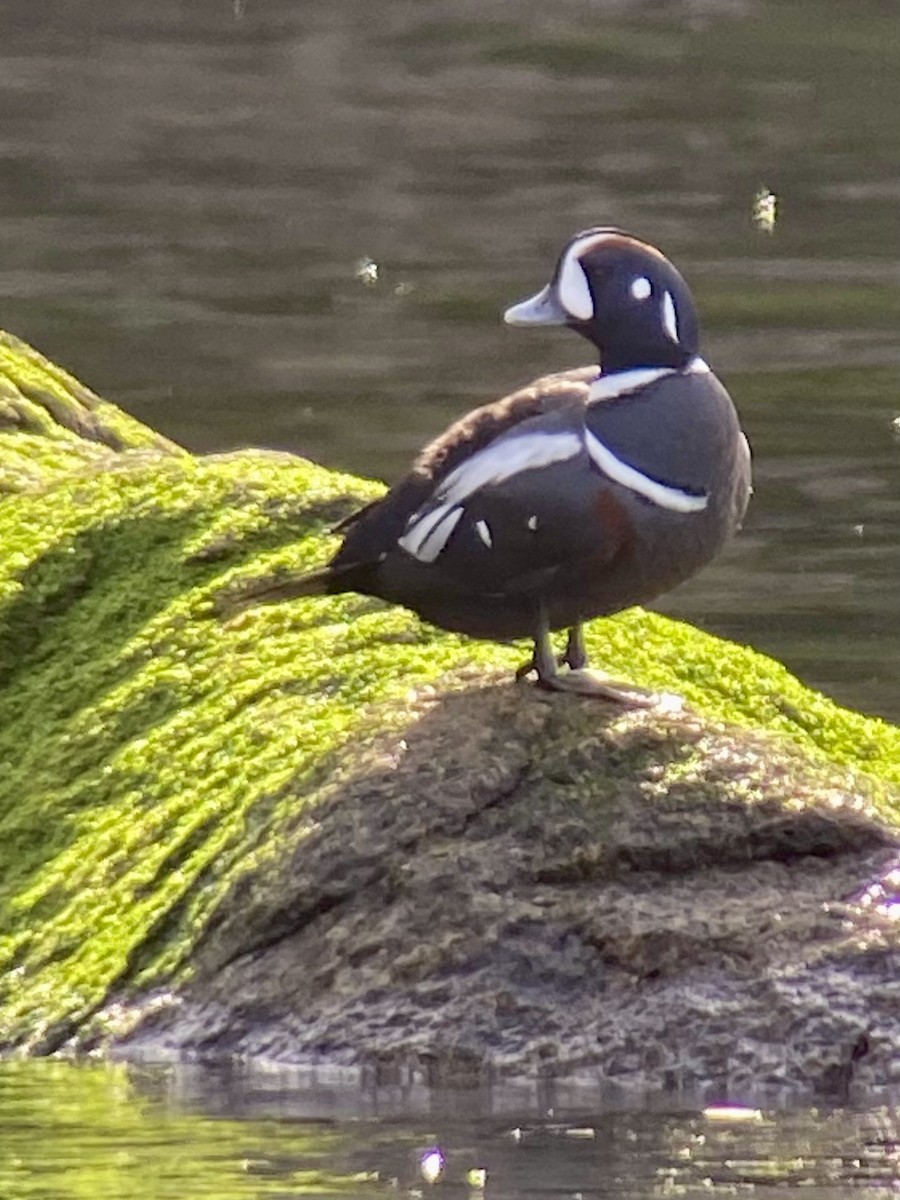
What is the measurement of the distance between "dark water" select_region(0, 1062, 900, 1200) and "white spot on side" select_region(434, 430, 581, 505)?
44.7 inches

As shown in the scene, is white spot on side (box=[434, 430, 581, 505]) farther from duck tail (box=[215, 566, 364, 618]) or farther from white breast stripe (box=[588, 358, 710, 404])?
duck tail (box=[215, 566, 364, 618])

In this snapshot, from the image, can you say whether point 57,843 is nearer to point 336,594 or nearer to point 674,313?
point 336,594

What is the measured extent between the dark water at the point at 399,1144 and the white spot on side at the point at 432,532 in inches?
41.5

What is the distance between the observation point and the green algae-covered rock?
19.3 ft

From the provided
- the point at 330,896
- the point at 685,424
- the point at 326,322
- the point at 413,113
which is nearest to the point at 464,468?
the point at 685,424

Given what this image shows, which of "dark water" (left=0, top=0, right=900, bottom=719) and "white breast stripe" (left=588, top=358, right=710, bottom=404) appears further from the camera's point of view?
"dark water" (left=0, top=0, right=900, bottom=719)

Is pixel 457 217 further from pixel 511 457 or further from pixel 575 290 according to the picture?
pixel 511 457

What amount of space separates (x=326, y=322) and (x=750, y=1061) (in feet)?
38.0

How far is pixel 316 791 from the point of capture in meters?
6.18

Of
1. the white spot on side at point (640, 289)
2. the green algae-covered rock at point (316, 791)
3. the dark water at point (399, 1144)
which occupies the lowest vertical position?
the dark water at point (399, 1144)

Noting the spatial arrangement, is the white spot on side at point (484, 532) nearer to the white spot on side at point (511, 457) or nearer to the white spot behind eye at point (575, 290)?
the white spot on side at point (511, 457)

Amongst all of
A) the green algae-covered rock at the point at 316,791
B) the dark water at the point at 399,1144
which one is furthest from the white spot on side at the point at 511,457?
the dark water at the point at 399,1144

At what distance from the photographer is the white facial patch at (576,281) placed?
646 cm

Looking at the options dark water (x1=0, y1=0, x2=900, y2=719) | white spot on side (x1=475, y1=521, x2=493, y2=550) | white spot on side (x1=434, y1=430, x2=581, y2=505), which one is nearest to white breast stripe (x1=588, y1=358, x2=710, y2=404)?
white spot on side (x1=434, y1=430, x2=581, y2=505)
